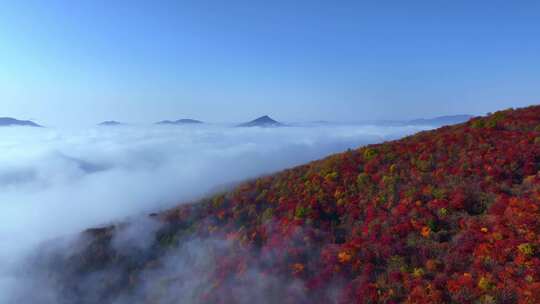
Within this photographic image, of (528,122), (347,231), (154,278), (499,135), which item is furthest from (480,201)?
(154,278)

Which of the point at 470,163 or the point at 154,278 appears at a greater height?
the point at 470,163

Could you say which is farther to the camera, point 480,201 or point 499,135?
point 499,135

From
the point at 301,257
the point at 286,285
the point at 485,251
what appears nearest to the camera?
the point at 485,251

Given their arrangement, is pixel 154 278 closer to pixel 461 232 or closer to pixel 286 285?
pixel 286 285

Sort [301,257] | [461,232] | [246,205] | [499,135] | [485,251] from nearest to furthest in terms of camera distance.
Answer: [485,251]
[461,232]
[301,257]
[499,135]
[246,205]

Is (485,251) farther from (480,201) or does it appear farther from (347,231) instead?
(347,231)

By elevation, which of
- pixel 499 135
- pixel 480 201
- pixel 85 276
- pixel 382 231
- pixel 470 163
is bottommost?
pixel 85 276
